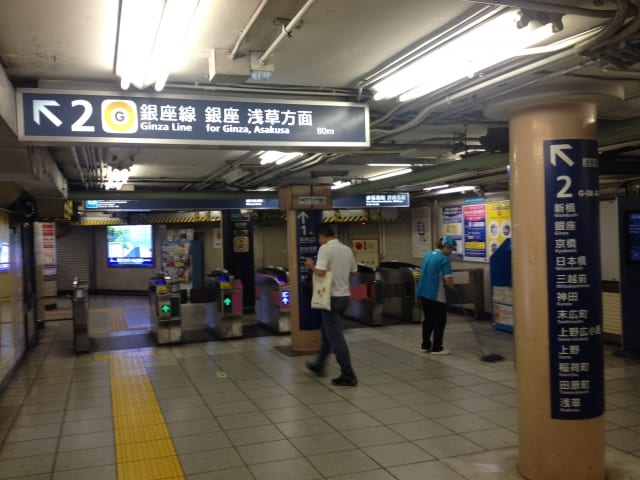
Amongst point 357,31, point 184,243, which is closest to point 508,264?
point 357,31

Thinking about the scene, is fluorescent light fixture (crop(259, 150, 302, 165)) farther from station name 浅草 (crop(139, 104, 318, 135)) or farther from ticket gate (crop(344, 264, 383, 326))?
ticket gate (crop(344, 264, 383, 326))

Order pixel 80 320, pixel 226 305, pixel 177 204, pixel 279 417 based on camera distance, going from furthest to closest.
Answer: pixel 177 204
pixel 226 305
pixel 80 320
pixel 279 417

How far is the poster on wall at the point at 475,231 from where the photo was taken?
35.3ft

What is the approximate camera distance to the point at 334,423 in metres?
5.09

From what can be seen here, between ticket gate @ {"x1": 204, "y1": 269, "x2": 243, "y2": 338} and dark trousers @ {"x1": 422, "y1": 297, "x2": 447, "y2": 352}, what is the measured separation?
127 inches

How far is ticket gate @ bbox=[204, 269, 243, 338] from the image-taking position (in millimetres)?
9469

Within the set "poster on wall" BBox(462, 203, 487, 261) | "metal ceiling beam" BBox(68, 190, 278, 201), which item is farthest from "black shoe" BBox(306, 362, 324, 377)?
"poster on wall" BBox(462, 203, 487, 261)

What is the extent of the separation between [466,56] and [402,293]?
778cm

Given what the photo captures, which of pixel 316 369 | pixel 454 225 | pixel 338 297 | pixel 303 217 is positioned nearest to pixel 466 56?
pixel 338 297

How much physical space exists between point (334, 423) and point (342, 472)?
105 cm

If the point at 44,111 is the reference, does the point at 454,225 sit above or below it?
below

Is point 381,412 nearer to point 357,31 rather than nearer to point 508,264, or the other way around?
point 357,31

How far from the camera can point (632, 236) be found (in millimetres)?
7246

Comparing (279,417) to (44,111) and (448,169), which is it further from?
(448,169)
